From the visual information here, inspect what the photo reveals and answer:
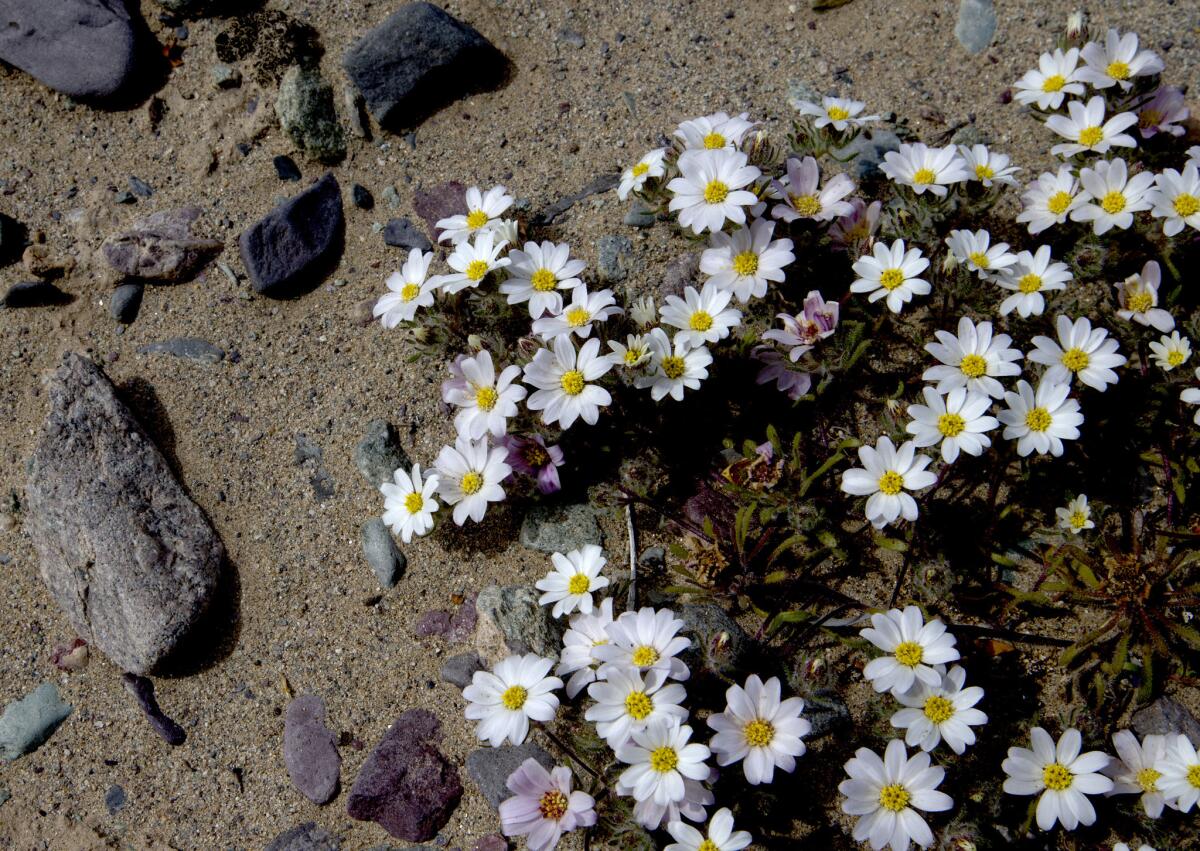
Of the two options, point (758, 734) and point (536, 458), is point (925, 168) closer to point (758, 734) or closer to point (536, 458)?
point (536, 458)

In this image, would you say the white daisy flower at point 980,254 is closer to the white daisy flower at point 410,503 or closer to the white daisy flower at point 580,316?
the white daisy flower at point 580,316

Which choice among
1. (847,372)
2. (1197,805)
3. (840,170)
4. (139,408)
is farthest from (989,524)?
(139,408)

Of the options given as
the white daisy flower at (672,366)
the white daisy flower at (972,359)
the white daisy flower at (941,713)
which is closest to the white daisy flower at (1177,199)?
the white daisy flower at (972,359)

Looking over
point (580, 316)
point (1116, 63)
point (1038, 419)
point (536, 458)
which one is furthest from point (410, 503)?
point (1116, 63)

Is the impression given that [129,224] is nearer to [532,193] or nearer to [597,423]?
[532,193]

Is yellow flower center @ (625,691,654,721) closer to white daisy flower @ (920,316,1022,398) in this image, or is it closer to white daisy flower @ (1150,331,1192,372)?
white daisy flower @ (920,316,1022,398)
